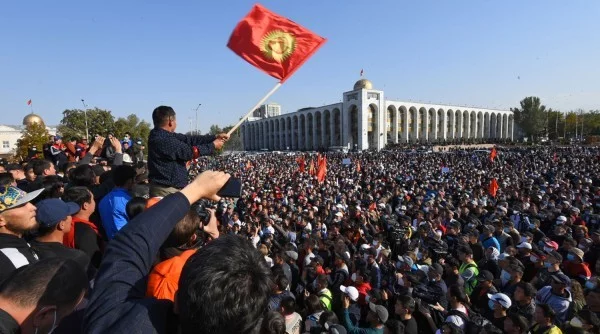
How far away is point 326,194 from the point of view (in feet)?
49.0

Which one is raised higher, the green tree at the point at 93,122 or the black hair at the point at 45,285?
the green tree at the point at 93,122

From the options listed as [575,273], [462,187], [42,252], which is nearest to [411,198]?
[462,187]

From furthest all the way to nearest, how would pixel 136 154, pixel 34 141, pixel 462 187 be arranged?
pixel 34 141, pixel 462 187, pixel 136 154

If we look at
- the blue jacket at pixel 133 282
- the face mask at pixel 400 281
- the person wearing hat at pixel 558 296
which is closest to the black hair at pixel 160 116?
the blue jacket at pixel 133 282

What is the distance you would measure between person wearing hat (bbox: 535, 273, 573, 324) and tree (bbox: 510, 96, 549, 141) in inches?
2997

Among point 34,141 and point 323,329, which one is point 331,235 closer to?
point 323,329

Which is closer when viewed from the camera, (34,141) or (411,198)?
(411,198)

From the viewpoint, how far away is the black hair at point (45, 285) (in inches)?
47.3

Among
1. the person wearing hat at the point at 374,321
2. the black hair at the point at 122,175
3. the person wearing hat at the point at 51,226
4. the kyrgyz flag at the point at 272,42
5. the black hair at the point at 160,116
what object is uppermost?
the kyrgyz flag at the point at 272,42

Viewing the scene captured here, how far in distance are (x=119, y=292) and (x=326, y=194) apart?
1404 cm

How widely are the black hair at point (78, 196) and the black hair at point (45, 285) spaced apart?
186 centimetres

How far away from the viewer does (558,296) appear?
4258mm

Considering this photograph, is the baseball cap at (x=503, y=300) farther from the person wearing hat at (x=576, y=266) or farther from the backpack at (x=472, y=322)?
the person wearing hat at (x=576, y=266)

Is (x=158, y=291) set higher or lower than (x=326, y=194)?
higher
